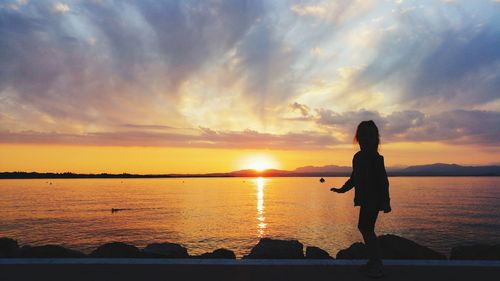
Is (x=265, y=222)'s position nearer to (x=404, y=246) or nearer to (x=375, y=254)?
(x=404, y=246)

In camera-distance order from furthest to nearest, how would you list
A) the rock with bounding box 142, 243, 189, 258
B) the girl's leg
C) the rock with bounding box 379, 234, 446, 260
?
the rock with bounding box 142, 243, 189, 258 < the rock with bounding box 379, 234, 446, 260 < the girl's leg

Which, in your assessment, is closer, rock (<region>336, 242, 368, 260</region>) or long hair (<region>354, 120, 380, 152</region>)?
long hair (<region>354, 120, 380, 152</region>)

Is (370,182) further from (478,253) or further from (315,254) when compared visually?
(315,254)

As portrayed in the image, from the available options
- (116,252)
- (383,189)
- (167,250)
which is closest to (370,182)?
(383,189)

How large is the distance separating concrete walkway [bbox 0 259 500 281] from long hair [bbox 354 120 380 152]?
1.91 metres

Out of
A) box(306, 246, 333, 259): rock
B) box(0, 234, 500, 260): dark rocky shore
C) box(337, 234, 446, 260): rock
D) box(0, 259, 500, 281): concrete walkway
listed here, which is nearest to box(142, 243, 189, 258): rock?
box(0, 234, 500, 260): dark rocky shore

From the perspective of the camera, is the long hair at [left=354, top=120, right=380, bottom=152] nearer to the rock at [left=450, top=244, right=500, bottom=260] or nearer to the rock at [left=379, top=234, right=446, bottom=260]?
the rock at [left=379, top=234, right=446, bottom=260]

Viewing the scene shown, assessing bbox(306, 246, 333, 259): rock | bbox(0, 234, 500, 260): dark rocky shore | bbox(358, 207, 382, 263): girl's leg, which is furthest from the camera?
bbox(306, 246, 333, 259): rock

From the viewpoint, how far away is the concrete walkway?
5.54 m

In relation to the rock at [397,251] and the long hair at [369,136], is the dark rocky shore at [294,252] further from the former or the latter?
the long hair at [369,136]

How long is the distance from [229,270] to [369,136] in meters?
3.01

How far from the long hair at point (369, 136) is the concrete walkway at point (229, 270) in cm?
191

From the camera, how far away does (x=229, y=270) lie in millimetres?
5855

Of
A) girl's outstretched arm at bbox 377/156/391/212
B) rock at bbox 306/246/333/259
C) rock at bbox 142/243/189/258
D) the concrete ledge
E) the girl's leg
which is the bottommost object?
rock at bbox 142/243/189/258
